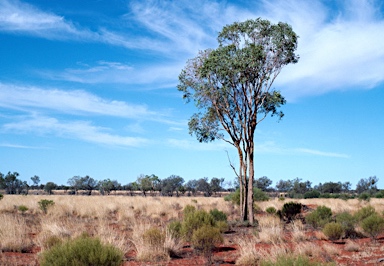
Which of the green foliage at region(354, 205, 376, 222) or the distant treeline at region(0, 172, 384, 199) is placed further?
the distant treeline at region(0, 172, 384, 199)

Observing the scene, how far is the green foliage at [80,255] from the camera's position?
7504mm

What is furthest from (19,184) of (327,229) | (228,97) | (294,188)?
(327,229)

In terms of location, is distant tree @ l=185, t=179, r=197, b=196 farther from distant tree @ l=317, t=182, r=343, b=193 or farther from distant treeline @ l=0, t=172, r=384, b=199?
distant tree @ l=317, t=182, r=343, b=193

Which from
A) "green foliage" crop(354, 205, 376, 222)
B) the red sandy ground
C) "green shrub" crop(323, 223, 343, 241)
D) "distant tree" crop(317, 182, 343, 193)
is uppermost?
"distant tree" crop(317, 182, 343, 193)

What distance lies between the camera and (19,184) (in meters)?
94.0

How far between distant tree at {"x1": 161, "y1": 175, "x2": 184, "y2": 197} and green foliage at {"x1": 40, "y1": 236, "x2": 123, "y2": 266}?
90.2 meters

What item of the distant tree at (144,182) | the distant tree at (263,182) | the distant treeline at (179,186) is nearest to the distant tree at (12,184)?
the distant treeline at (179,186)

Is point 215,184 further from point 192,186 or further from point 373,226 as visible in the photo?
point 373,226

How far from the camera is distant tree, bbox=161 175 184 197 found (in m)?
100

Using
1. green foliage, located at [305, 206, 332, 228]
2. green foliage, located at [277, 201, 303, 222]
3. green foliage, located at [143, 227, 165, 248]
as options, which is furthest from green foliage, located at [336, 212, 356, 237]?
green foliage, located at [143, 227, 165, 248]

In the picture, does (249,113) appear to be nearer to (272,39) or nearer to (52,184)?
(272,39)

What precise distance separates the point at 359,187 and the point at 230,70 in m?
90.7

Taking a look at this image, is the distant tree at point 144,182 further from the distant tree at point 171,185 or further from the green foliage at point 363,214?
the green foliage at point 363,214

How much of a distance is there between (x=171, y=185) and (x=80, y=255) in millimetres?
96288
